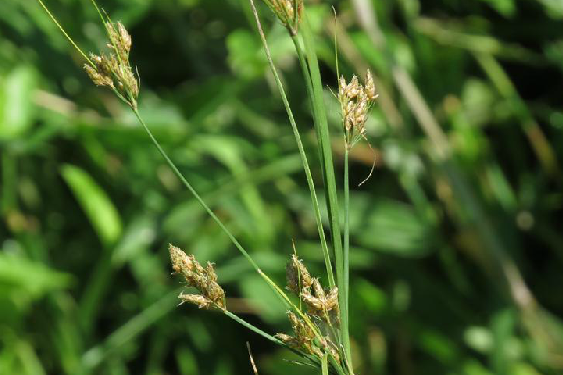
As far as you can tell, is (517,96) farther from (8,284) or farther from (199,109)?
(8,284)

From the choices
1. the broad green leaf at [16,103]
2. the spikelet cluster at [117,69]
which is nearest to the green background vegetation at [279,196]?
the broad green leaf at [16,103]

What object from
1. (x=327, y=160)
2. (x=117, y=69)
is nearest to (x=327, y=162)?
(x=327, y=160)

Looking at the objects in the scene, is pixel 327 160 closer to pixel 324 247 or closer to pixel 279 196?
pixel 324 247

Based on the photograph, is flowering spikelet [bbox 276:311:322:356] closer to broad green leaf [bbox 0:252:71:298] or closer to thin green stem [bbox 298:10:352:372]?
thin green stem [bbox 298:10:352:372]

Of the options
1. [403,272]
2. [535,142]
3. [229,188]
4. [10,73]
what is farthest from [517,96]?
[10,73]

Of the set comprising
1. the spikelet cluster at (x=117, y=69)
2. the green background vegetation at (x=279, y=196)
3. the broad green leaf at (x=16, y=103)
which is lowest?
the green background vegetation at (x=279, y=196)

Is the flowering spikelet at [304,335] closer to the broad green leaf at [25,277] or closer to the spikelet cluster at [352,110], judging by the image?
the spikelet cluster at [352,110]
